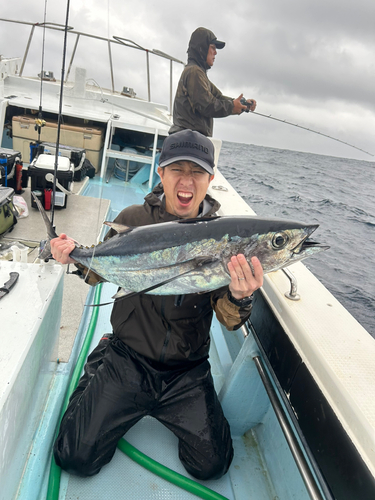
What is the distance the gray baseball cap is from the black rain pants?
1179mm

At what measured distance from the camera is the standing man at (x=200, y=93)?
422 centimetres

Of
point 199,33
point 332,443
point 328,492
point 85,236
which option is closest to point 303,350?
point 332,443

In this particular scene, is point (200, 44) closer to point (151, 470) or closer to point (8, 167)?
point (8, 167)

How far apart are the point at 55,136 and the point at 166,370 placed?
6.48 meters

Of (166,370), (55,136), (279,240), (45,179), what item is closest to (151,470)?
(166,370)

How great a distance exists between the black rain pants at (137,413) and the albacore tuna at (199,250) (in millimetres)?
607

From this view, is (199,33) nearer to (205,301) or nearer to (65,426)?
(205,301)

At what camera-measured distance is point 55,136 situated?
23.0ft

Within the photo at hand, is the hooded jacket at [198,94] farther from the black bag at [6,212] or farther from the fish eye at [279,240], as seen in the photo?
the fish eye at [279,240]

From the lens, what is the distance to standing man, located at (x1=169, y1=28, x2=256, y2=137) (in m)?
4.22

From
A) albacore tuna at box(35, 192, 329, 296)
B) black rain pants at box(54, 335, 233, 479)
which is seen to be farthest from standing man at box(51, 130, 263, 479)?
albacore tuna at box(35, 192, 329, 296)

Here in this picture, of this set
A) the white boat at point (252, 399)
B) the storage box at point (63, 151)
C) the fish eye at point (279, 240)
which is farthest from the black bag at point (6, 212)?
the fish eye at point (279, 240)

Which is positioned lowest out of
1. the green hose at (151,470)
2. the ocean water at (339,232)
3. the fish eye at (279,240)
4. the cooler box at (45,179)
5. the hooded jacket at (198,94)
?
the ocean water at (339,232)

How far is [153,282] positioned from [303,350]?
0.77m
